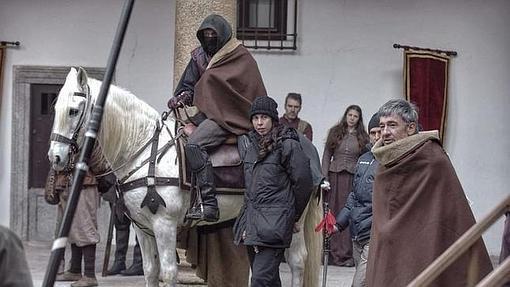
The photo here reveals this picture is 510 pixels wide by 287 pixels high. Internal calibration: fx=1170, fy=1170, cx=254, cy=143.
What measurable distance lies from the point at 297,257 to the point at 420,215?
3448mm

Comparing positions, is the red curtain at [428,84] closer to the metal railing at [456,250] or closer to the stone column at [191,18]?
the stone column at [191,18]

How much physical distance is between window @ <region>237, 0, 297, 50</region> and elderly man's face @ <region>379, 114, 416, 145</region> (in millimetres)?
7204

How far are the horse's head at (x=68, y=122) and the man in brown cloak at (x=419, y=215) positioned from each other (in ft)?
9.87

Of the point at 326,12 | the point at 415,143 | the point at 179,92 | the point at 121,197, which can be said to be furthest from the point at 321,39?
the point at 415,143

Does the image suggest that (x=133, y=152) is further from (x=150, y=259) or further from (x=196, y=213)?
(x=150, y=259)

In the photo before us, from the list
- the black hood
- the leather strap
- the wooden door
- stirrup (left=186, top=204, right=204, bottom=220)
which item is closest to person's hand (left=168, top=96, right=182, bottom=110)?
the black hood

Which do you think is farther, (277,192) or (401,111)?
(277,192)

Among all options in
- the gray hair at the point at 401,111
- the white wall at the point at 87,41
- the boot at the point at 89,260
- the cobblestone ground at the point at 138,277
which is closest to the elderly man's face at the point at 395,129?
the gray hair at the point at 401,111

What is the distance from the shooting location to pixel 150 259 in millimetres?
9227

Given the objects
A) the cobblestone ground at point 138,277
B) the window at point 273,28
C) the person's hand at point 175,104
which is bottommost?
the cobblestone ground at point 138,277

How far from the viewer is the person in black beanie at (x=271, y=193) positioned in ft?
27.9

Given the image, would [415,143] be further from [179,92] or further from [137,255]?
[137,255]

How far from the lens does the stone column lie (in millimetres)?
11148

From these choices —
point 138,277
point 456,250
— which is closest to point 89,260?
point 138,277
